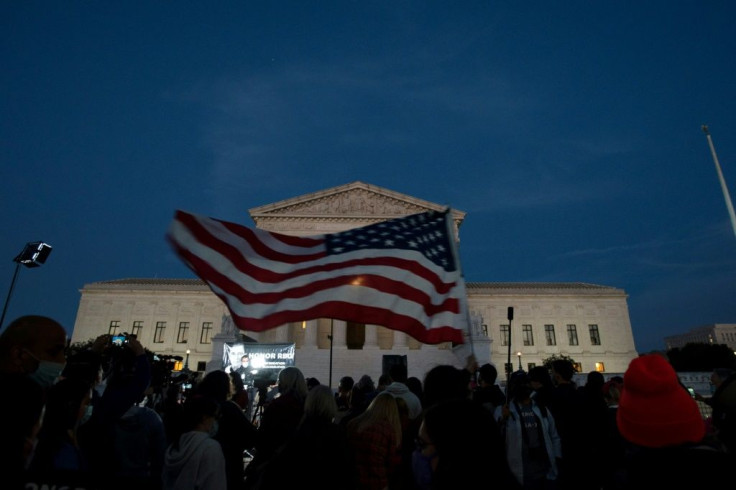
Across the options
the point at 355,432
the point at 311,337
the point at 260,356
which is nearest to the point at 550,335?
the point at 311,337

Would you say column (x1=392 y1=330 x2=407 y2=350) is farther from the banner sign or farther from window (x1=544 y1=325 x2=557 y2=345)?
window (x1=544 y1=325 x2=557 y2=345)

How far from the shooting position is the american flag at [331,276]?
482 centimetres

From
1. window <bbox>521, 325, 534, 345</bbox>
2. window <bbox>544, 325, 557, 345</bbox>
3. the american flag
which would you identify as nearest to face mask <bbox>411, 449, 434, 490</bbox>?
the american flag

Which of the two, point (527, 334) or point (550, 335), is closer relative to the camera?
point (527, 334)

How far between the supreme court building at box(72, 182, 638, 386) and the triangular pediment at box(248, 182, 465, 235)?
10 cm

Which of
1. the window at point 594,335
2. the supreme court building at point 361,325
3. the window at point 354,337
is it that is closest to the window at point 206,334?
the supreme court building at point 361,325

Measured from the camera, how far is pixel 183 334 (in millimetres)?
47250

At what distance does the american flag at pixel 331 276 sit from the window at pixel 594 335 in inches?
2014

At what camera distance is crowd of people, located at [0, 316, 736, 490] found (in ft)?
6.49

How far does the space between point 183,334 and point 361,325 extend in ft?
66.6

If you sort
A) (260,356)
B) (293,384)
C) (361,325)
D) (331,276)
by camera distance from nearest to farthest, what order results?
(293,384)
(331,276)
(260,356)
(361,325)

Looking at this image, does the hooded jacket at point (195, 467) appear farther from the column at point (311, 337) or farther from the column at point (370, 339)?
the column at point (370, 339)

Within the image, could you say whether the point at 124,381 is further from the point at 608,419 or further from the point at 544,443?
the point at 608,419

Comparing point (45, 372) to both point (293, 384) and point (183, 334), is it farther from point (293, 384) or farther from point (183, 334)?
point (183, 334)
